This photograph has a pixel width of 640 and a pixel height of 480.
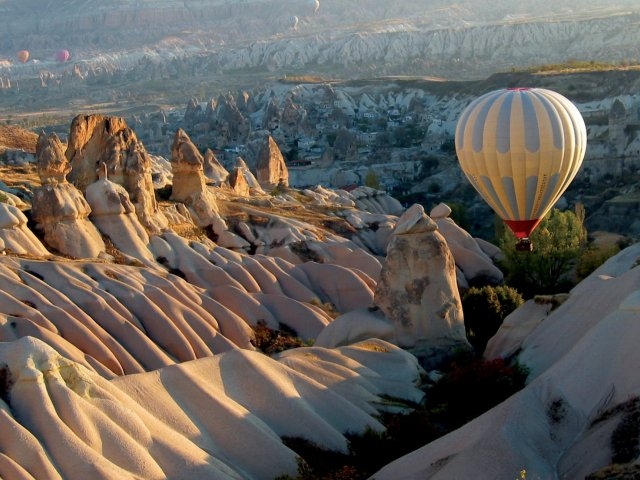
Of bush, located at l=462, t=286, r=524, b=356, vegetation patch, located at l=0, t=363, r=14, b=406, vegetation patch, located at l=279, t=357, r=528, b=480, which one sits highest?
vegetation patch, located at l=0, t=363, r=14, b=406

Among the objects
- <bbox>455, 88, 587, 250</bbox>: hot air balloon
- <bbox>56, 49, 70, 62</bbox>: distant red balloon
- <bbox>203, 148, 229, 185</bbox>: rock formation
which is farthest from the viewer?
<bbox>56, 49, 70, 62</bbox>: distant red balloon

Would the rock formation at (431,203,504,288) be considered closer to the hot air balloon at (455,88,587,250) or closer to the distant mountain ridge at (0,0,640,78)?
the hot air balloon at (455,88,587,250)

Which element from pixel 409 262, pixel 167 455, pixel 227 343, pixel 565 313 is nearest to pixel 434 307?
pixel 409 262

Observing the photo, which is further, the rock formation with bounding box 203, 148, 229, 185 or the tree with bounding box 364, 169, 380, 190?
the tree with bounding box 364, 169, 380, 190

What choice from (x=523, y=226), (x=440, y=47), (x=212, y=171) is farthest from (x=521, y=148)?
(x=440, y=47)

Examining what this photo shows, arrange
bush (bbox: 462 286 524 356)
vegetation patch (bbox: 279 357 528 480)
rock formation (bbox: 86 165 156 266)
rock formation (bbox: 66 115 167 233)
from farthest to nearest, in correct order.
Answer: rock formation (bbox: 66 115 167 233) < rock formation (bbox: 86 165 156 266) < bush (bbox: 462 286 524 356) < vegetation patch (bbox: 279 357 528 480)

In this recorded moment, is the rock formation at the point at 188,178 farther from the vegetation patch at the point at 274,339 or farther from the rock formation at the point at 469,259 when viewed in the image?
the vegetation patch at the point at 274,339

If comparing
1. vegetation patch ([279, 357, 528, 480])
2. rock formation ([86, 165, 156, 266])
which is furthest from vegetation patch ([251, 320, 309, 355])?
vegetation patch ([279, 357, 528, 480])
